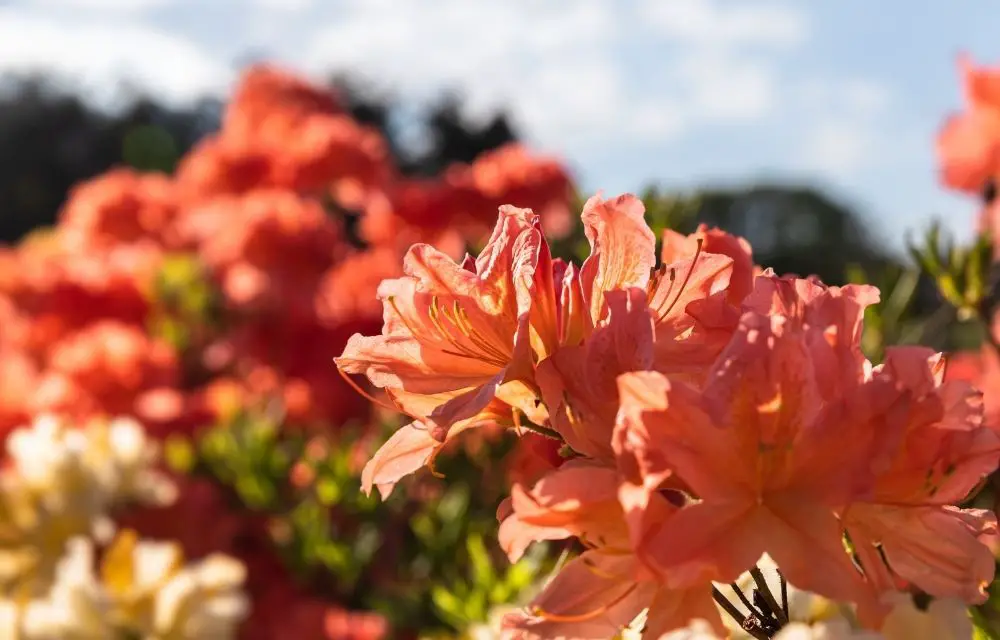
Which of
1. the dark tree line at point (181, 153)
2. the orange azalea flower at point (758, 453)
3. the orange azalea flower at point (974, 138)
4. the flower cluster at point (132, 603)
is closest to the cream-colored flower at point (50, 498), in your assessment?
the flower cluster at point (132, 603)

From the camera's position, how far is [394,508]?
1502 mm

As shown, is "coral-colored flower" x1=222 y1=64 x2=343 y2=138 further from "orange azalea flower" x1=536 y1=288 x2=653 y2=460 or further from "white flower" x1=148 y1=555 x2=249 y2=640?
"orange azalea flower" x1=536 y1=288 x2=653 y2=460

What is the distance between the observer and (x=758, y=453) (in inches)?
15.6

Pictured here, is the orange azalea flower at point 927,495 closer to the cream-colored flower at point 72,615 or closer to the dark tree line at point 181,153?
the cream-colored flower at point 72,615

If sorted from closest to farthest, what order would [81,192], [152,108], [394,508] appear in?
1. [394,508]
2. [81,192]
3. [152,108]

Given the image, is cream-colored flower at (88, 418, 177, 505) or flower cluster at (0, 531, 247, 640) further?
cream-colored flower at (88, 418, 177, 505)

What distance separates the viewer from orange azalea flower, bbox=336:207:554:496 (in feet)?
1.47

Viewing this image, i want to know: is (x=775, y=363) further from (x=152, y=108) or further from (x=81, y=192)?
(x=152, y=108)

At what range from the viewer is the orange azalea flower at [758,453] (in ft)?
1.21

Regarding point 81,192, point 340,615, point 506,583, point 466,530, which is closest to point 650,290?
point 506,583

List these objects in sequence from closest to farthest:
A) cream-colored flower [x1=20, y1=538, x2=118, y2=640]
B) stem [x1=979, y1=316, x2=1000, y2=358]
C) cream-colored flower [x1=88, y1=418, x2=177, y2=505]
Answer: stem [x1=979, y1=316, x2=1000, y2=358]
cream-colored flower [x1=20, y1=538, x2=118, y2=640]
cream-colored flower [x1=88, y1=418, x2=177, y2=505]

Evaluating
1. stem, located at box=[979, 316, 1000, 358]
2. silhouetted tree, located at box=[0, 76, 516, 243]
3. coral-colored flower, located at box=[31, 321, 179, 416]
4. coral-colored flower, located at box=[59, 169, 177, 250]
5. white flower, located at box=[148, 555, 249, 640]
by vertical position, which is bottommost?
stem, located at box=[979, 316, 1000, 358]

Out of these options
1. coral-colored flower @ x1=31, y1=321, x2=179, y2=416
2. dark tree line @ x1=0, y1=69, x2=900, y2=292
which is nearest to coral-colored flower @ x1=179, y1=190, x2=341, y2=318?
coral-colored flower @ x1=31, y1=321, x2=179, y2=416

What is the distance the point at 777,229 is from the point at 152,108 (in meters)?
5.70
